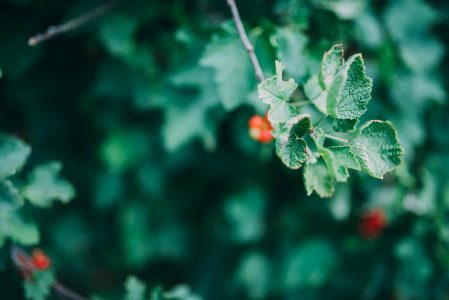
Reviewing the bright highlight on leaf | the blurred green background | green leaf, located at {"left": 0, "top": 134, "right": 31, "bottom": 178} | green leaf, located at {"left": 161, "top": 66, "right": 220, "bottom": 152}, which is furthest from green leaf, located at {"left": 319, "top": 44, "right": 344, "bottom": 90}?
green leaf, located at {"left": 0, "top": 134, "right": 31, "bottom": 178}

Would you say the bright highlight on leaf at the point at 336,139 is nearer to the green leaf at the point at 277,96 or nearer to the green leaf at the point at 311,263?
the green leaf at the point at 277,96

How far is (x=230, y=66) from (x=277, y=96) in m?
0.47

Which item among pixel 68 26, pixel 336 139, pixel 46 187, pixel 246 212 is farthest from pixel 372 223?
pixel 68 26

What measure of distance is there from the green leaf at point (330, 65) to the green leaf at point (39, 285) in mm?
985

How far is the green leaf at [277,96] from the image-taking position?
870 mm

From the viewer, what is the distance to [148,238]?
244 centimetres

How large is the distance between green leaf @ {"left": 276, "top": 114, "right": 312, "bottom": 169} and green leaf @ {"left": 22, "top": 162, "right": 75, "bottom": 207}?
76 centimetres

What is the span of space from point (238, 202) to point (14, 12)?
1.42 m

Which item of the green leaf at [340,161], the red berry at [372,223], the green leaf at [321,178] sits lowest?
the red berry at [372,223]

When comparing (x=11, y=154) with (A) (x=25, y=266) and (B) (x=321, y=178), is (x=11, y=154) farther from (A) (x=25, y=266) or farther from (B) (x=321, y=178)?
(B) (x=321, y=178)

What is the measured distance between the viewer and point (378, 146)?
92 centimetres

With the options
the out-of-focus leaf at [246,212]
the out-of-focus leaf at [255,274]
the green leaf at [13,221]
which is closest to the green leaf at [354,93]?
the green leaf at [13,221]

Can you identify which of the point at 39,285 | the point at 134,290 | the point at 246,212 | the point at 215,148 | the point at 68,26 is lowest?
the point at 246,212

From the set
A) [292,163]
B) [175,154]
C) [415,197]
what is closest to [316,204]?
[415,197]
